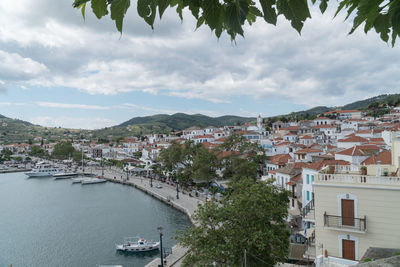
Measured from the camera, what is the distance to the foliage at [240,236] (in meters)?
9.09

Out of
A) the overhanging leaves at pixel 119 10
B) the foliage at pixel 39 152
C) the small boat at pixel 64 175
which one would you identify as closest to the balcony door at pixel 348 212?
the overhanging leaves at pixel 119 10

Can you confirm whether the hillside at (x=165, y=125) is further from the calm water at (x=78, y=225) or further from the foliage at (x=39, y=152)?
the calm water at (x=78, y=225)

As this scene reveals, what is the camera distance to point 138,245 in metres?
19.3

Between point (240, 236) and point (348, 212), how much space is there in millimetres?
3605

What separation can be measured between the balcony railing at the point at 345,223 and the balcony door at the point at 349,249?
556mm

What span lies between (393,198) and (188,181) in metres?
30.1

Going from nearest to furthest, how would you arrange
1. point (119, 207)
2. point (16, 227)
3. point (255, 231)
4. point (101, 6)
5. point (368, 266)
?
point (101, 6) < point (368, 266) < point (255, 231) < point (16, 227) < point (119, 207)

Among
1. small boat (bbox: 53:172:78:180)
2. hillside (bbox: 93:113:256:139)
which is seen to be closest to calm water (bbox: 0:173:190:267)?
small boat (bbox: 53:172:78:180)

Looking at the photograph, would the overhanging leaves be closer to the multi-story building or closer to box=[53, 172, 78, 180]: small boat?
the multi-story building

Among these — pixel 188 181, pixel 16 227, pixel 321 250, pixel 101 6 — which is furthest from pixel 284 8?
pixel 188 181

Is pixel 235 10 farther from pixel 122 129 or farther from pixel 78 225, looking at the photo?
pixel 122 129

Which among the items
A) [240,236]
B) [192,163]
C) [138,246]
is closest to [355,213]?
[240,236]

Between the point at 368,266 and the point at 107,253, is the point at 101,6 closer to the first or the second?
the point at 368,266

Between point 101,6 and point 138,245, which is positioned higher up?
point 101,6
